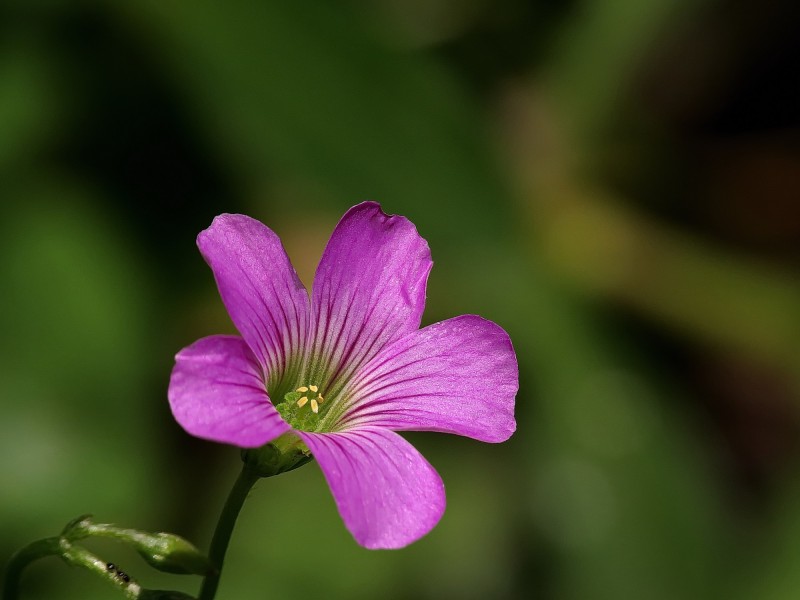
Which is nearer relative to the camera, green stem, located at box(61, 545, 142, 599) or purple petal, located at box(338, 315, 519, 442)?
green stem, located at box(61, 545, 142, 599)

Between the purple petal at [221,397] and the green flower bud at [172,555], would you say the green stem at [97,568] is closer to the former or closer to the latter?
the green flower bud at [172,555]

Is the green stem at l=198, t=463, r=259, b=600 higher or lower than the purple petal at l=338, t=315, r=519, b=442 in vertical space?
lower

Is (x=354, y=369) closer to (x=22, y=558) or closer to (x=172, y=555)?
(x=172, y=555)

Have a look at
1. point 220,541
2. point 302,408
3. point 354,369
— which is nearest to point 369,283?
point 354,369

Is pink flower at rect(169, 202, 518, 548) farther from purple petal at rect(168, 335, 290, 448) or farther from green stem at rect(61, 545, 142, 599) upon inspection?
green stem at rect(61, 545, 142, 599)

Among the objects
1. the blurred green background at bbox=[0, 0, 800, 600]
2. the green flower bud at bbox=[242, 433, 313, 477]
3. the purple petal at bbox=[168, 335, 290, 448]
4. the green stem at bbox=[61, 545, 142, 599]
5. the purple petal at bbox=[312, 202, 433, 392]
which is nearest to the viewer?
the purple petal at bbox=[168, 335, 290, 448]

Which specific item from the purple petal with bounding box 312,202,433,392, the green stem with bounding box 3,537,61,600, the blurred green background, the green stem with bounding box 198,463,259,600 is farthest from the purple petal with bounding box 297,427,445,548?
the blurred green background

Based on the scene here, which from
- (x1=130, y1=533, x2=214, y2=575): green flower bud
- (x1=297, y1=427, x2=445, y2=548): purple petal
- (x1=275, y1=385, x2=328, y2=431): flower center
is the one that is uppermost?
(x1=275, y1=385, x2=328, y2=431): flower center

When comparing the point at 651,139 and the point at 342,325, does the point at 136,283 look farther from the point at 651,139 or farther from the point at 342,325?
the point at 651,139
